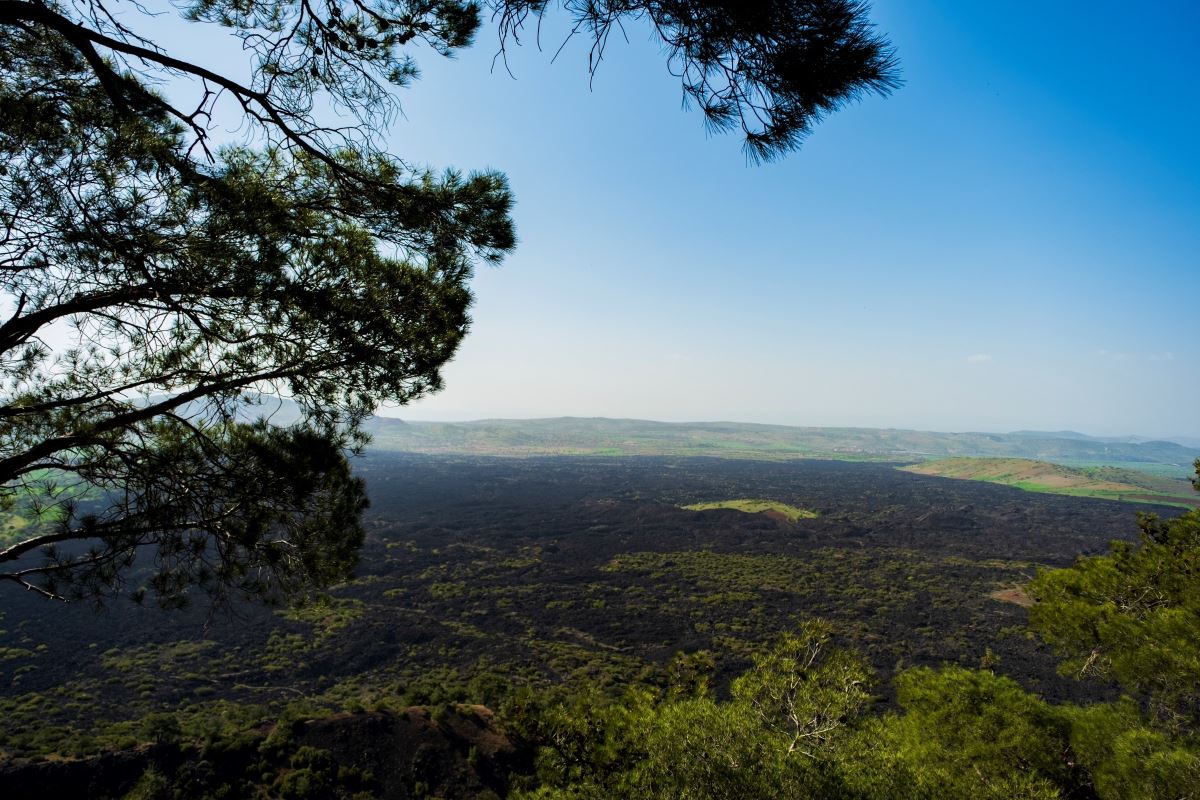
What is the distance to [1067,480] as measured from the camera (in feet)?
349

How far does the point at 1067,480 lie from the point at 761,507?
87879 mm

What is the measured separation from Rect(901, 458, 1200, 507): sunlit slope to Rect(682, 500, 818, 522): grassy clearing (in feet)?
218

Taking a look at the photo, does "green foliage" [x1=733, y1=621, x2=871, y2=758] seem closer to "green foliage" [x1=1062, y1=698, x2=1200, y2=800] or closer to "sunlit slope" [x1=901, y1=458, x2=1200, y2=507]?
"green foliage" [x1=1062, y1=698, x2=1200, y2=800]

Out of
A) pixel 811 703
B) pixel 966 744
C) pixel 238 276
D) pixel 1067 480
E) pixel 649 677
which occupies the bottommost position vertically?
pixel 1067 480

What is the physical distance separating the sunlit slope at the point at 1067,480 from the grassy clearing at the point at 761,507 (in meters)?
66.6

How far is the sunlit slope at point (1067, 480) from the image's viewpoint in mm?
93000

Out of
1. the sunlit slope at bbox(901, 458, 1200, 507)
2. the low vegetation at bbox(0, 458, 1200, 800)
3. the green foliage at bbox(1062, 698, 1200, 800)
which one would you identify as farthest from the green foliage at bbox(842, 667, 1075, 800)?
the sunlit slope at bbox(901, 458, 1200, 507)

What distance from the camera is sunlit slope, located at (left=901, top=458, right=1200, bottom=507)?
305ft

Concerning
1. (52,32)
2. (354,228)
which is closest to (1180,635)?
(354,228)

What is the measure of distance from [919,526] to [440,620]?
186ft

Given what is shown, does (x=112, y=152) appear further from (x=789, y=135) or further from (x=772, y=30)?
(x=789, y=135)

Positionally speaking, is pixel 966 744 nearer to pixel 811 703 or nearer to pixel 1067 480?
pixel 811 703

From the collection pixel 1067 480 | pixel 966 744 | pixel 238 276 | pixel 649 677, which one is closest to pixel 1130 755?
pixel 966 744

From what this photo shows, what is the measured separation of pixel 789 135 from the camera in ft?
13.6
